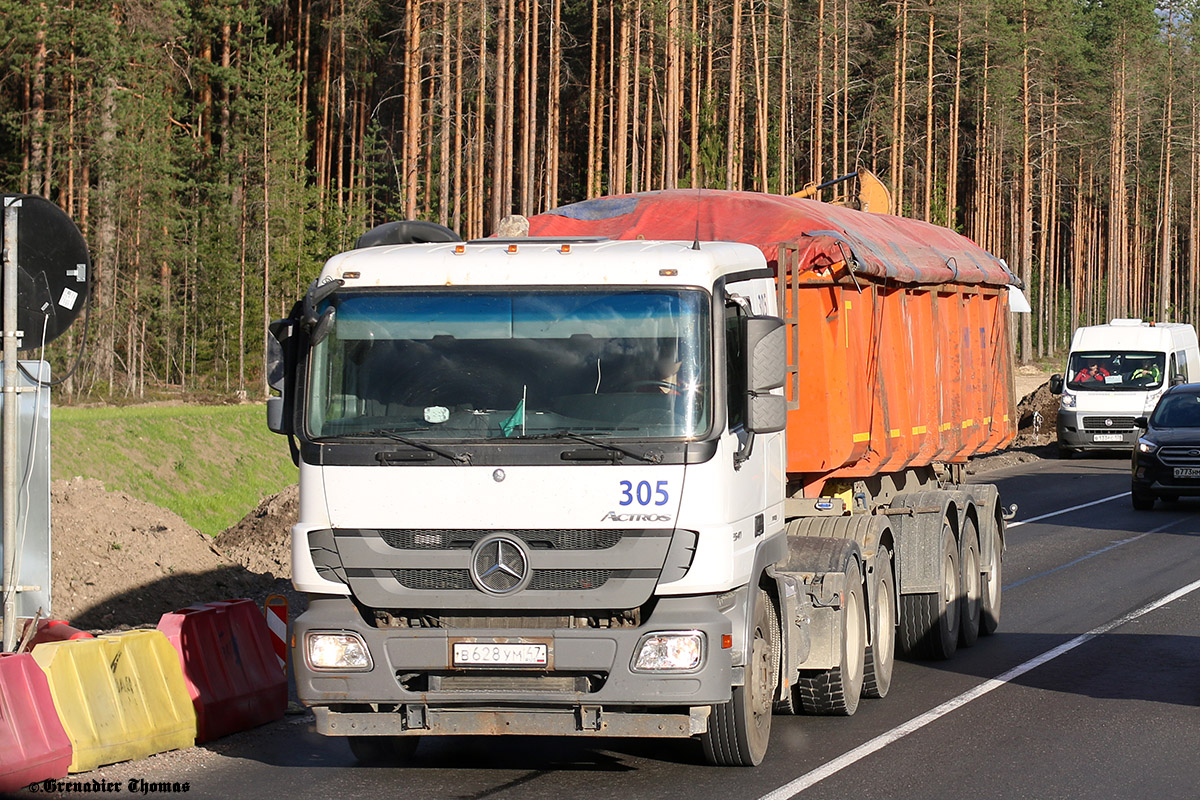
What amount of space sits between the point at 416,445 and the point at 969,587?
260 inches

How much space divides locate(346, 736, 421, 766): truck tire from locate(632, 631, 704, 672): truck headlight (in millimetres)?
1954

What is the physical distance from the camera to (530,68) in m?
51.5

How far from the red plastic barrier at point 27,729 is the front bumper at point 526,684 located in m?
1.24

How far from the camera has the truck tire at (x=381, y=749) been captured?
28.0 feet

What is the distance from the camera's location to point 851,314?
33.8ft

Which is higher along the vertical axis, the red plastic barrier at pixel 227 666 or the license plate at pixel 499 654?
the license plate at pixel 499 654

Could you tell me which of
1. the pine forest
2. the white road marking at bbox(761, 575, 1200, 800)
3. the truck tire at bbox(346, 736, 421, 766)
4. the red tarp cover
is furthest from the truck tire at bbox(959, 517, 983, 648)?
the pine forest

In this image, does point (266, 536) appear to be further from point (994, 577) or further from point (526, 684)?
point (526, 684)

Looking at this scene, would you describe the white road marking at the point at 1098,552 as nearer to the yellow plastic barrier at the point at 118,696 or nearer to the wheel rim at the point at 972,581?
the wheel rim at the point at 972,581

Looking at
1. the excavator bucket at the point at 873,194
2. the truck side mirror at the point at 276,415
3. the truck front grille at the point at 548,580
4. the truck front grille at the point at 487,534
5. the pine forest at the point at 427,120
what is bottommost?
the truck front grille at the point at 548,580

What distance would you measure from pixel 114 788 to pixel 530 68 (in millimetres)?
45718

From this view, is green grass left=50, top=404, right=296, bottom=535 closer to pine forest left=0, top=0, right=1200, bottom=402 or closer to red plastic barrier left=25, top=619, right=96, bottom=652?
pine forest left=0, top=0, right=1200, bottom=402

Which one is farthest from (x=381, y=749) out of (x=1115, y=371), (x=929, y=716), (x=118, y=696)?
(x=1115, y=371)

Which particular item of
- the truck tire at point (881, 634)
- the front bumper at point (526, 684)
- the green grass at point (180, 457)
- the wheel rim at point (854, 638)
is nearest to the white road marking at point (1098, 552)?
the truck tire at point (881, 634)
